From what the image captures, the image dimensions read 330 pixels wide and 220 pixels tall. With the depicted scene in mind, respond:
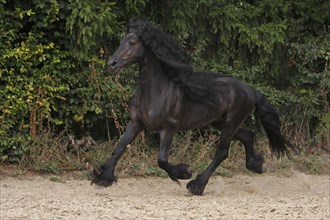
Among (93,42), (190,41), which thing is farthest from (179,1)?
(93,42)

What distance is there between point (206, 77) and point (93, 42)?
7.93ft

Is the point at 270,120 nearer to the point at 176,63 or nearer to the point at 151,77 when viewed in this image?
the point at 176,63

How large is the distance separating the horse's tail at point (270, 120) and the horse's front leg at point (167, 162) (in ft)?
5.06

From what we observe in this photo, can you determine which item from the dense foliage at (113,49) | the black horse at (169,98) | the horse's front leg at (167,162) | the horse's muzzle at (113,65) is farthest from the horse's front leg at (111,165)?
the dense foliage at (113,49)

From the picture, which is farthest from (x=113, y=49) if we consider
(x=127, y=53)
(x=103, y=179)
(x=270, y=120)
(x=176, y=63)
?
(x=103, y=179)

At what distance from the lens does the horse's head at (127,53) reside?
785 cm

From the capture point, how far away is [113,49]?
11.4 metres

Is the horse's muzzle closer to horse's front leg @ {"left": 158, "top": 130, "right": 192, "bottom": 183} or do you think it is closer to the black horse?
the black horse

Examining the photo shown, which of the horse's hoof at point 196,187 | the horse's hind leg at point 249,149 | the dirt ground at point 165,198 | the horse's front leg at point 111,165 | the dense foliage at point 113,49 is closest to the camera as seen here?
the dirt ground at point 165,198

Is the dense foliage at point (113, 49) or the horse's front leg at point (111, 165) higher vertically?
the dense foliage at point (113, 49)

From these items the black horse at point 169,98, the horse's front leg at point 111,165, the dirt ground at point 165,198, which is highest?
the black horse at point 169,98

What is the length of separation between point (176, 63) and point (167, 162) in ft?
3.75

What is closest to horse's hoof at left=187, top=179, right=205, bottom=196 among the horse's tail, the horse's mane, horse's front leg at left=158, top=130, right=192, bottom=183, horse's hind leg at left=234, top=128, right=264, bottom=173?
horse's front leg at left=158, top=130, right=192, bottom=183

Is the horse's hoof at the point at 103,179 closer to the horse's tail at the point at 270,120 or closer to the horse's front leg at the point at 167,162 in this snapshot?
the horse's front leg at the point at 167,162
